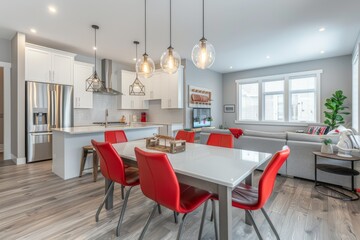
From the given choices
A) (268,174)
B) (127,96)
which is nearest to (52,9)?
(127,96)

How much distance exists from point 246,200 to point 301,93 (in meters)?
6.14

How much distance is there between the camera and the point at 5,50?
445cm

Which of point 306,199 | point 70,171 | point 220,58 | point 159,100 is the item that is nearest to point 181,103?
point 159,100

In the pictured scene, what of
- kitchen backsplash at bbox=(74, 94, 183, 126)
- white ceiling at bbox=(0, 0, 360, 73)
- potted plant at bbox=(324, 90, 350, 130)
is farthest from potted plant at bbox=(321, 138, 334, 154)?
kitchen backsplash at bbox=(74, 94, 183, 126)

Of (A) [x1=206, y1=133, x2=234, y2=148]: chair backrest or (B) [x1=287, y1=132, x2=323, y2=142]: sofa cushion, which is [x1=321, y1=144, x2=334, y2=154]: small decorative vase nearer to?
(B) [x1=287, y1=132, x2=323, y2=142]: sofa cushion

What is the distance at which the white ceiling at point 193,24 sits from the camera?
9.77 feet

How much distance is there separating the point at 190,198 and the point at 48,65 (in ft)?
15.9

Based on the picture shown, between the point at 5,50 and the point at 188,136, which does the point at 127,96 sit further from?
the point at 188,136

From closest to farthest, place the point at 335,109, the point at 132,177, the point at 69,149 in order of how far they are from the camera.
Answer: the point at 132,177 < the point at 69,149 < the point at 335,109

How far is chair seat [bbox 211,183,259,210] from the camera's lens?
57.2 inches

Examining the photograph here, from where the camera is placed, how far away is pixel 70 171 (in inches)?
133

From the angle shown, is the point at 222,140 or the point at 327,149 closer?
the point at 222,140

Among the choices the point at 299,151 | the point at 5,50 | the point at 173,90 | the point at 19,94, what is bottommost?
the point at 299,151

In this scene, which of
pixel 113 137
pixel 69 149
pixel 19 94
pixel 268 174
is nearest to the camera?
pixel 268 174
